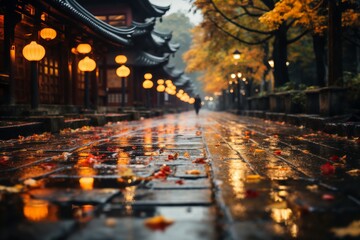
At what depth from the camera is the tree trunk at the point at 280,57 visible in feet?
65.6

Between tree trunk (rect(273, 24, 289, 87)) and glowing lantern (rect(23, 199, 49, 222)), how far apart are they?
61.4 feet

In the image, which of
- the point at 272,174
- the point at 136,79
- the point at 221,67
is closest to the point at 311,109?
the point at 272,174

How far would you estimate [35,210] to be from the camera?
2.70 metres

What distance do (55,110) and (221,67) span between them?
22602mm

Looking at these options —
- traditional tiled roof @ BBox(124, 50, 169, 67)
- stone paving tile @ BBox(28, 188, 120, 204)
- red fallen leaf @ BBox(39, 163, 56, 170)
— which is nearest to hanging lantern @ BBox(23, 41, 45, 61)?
red fallen leaf @ BBox(39, 163, 56, 170)

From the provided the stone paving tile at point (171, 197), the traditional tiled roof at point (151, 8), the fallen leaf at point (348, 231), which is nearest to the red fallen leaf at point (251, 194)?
the stone paving tile at point (171, 197)

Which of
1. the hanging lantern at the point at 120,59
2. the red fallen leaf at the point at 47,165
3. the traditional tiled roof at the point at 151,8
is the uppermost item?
the traditional tiled roof at the point at 151,8

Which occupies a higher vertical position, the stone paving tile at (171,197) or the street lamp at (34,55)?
the street lamp at (34,55)

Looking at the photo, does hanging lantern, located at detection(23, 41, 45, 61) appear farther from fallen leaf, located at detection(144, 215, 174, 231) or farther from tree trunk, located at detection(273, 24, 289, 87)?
tree trunk, located at detection(273, 24, 289, 87)

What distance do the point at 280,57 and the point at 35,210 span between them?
A: 63.0 ft

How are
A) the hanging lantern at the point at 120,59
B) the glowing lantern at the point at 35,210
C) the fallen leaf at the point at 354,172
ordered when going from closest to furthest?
1. the glowing lantern at the point at 35,210
2. the fallen leaf at the point at 354,172
3. the hanging lantern at the point at 120,59

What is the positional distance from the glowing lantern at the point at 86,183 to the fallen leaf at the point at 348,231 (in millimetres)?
2086

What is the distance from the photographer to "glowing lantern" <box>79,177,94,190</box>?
3465 millimetres

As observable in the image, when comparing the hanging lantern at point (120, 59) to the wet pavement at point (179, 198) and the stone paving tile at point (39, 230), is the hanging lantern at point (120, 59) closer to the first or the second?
the wet pavement at point (179, 198)
